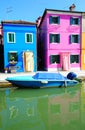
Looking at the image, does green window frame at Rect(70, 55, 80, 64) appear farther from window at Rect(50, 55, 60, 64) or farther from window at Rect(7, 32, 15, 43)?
window at Rect(7, 32, 15, 43)

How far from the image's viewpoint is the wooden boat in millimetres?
16188

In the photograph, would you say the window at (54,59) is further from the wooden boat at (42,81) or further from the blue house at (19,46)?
the wooden boat at (42,81)

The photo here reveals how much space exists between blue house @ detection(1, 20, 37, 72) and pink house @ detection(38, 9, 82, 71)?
2.04 metres

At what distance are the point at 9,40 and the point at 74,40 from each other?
868 centimetres

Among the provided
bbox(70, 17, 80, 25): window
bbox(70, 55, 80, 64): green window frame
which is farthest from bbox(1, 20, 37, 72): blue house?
bbox(70, 17, 80, 25): window

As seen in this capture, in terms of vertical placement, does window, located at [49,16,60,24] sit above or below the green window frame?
above

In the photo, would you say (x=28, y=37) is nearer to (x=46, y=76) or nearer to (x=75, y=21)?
(x=75, y=21)

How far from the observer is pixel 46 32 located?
2523 cm

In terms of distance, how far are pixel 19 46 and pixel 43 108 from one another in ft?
43.4

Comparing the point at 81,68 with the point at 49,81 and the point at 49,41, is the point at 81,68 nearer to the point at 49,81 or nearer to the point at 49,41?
the point at 49,41

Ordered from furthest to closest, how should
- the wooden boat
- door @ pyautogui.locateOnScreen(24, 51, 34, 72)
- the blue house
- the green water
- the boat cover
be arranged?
door @ pyautogui.locateOnScreen(24, 51, 34, 72) < the blue house < the boat cover < the wooden boat < the green water

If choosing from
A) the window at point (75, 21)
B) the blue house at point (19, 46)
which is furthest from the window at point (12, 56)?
the window at point (75, 21)

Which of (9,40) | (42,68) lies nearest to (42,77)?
(9,40)

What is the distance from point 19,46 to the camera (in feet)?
79.0
